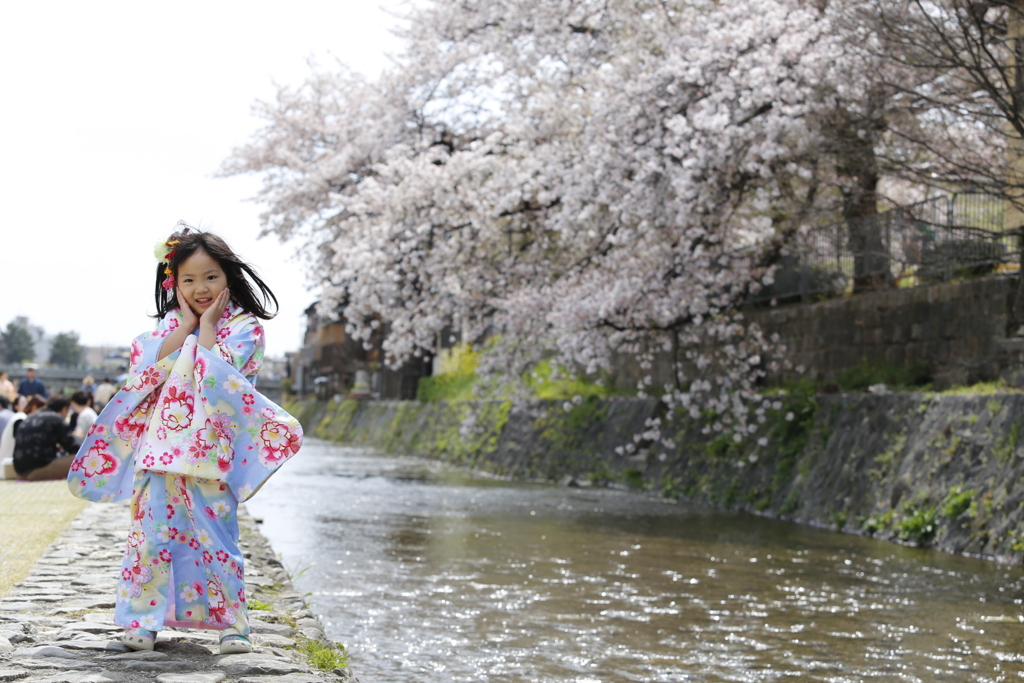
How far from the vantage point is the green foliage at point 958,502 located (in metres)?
10.0

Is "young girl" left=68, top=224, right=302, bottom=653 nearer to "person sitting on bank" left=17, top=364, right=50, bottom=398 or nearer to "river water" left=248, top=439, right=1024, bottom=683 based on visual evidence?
"river water" left=248, top=439, right=1024, bottom=683

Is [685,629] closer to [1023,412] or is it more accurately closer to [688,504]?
[1023,412]

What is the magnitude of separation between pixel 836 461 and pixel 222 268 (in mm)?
9514

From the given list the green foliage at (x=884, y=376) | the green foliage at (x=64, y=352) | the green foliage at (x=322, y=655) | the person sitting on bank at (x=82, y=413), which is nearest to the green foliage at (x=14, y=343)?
the green foliage at (x=64, y=352)

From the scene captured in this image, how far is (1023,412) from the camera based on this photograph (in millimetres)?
9617

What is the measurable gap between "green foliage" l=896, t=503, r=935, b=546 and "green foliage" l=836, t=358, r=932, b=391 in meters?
2.41

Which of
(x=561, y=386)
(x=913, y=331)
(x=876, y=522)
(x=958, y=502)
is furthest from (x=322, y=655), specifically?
(x=561, y=386)

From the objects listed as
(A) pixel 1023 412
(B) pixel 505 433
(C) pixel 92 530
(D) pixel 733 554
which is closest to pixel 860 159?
(A) pixel 1023 412

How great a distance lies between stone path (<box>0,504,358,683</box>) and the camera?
3.84m

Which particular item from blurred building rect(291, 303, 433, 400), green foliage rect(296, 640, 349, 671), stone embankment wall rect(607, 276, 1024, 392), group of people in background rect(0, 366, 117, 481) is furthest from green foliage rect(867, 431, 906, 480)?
blurred building rect(291, 303, 433, 400)

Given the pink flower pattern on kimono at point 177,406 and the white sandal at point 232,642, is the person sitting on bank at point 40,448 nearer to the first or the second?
the pink flower pattern on kimono at point 177,406

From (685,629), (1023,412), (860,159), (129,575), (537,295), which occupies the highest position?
(860,159)

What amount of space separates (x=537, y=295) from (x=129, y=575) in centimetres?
1225

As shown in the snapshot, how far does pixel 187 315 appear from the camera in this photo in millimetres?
4641
